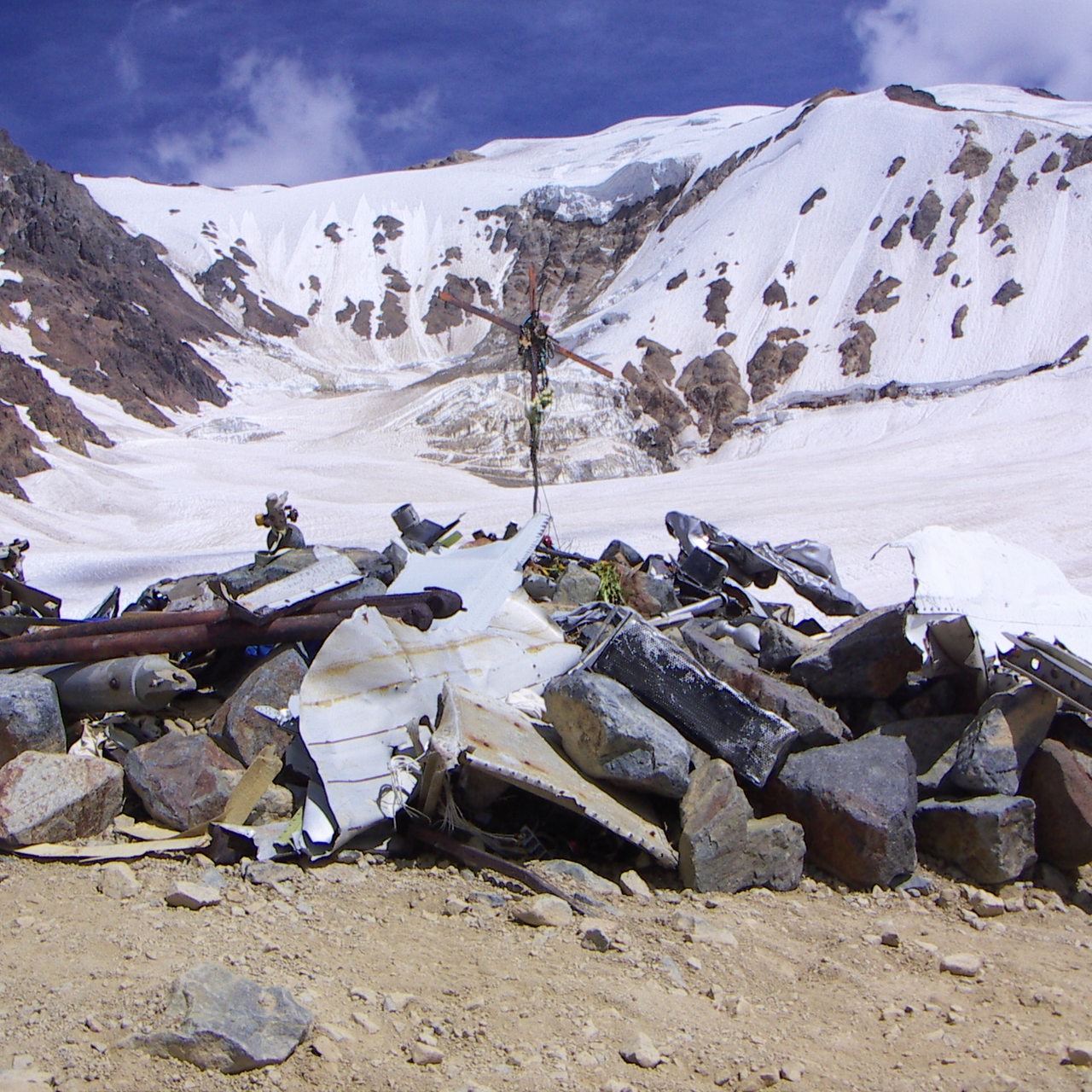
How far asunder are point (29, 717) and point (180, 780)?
32.7 inches

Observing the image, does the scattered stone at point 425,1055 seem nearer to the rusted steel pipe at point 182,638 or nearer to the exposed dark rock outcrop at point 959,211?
the rusted steel pipe at point 182,638

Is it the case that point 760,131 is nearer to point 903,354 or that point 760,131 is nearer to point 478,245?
point 478,245

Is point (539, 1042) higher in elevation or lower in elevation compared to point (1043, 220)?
Result: lower

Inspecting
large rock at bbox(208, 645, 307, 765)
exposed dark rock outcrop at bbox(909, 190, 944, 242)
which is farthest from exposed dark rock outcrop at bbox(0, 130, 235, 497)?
exposed dark rock outcrop at bbox(909, 190, 944, 242)

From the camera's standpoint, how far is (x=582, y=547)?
13750 mm

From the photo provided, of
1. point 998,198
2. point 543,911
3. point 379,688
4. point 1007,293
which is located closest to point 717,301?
point 1007,293

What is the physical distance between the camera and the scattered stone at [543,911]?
358 cm

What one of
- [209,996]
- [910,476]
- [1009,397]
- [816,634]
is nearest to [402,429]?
[910,476]

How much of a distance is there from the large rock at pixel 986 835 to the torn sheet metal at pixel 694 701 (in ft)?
2.44

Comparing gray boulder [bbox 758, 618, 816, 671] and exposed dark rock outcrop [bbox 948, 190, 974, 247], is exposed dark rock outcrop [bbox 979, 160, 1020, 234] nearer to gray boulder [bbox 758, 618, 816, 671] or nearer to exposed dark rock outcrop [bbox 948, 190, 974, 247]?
exposed dark rock outcrop [bbox 948, 190, 974, 247]

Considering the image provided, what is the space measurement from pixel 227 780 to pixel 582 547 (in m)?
9.52

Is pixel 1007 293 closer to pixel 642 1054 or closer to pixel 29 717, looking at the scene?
pixel 29 717

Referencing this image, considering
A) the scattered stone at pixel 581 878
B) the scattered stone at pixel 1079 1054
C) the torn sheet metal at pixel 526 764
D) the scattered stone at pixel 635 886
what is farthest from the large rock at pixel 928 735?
the scattered stone at pixel 1079 1054

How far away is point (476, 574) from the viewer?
6.09m
